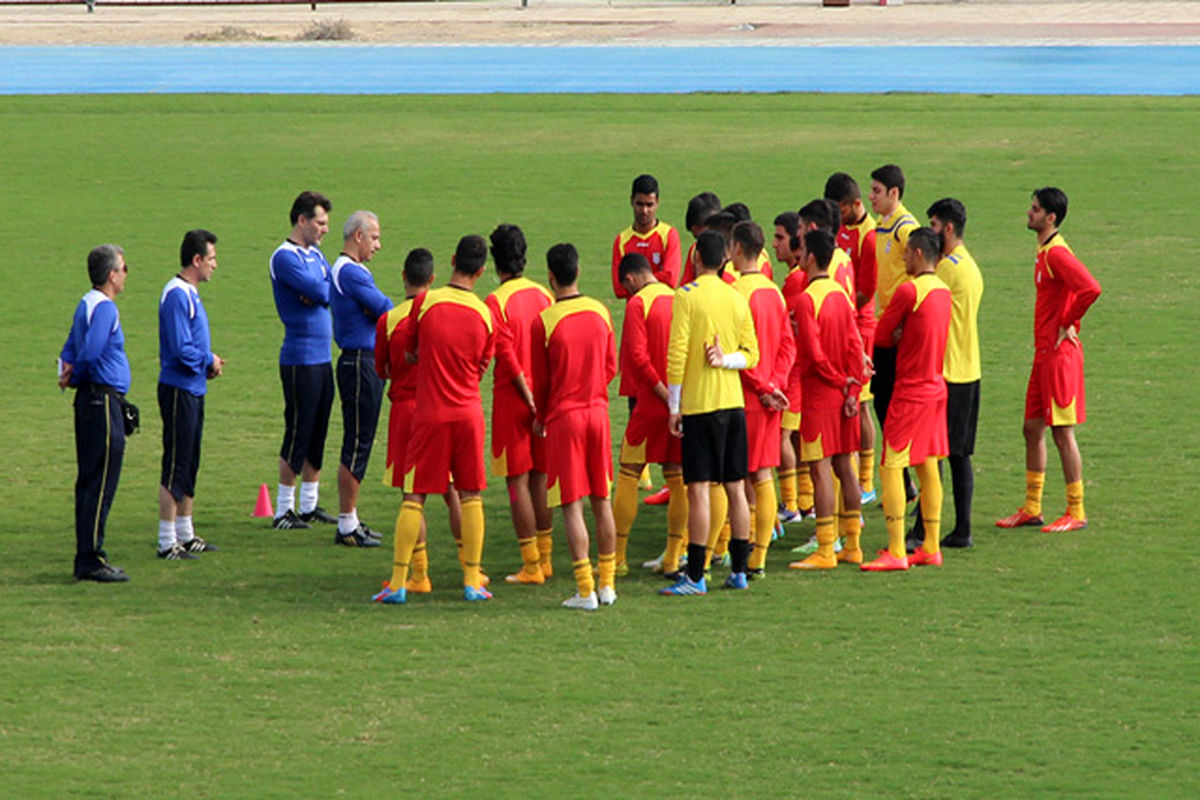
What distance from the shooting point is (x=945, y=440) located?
10172 mm

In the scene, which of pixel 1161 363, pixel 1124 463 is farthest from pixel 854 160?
pixel 1124 463

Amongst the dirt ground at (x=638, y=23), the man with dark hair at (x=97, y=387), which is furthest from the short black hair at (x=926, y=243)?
the dirt ground at (x=638, y=23)

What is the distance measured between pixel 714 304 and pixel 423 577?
233 cm

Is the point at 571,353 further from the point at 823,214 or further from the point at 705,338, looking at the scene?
the point at 823,214

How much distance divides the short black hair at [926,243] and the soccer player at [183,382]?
4.20 m

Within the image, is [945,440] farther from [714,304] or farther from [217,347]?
[217,347]

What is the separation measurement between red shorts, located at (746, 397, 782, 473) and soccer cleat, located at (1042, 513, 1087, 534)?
225 cm

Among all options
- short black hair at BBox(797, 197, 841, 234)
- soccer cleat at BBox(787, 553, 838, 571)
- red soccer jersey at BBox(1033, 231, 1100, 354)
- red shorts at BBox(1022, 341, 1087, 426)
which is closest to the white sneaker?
soccer cleat at BBox(787, 553, 838, 571)

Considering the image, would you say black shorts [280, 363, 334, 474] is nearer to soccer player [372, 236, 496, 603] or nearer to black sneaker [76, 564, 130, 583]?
black sneaker [76, 564, 130, 583]

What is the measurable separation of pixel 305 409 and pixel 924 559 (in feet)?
13.4

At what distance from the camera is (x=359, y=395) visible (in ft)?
36.0

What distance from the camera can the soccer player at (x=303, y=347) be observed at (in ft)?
35.8

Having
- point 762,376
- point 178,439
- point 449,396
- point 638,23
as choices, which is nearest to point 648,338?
point 762,376

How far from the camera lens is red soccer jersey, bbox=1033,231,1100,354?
10.8 metres
